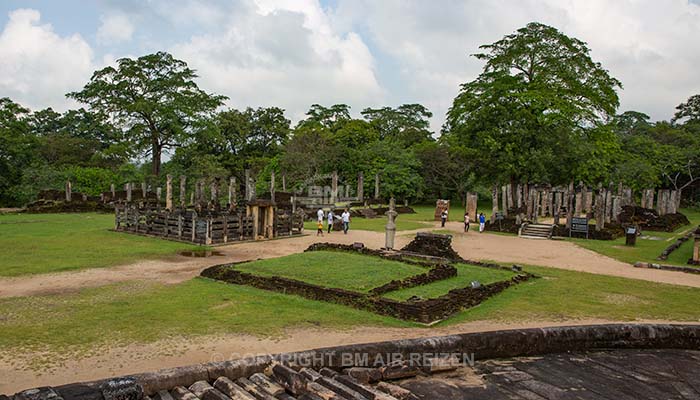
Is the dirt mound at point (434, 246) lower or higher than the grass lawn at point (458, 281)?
higher

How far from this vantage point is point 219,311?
928 centimetres

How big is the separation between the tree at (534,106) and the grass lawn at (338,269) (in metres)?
19.1

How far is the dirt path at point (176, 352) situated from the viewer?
6.07 meters

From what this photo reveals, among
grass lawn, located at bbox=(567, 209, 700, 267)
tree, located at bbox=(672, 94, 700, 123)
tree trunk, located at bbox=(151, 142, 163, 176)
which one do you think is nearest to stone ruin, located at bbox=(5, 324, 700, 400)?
grass lawn, located at bbox=(567, 209, 700, 267)

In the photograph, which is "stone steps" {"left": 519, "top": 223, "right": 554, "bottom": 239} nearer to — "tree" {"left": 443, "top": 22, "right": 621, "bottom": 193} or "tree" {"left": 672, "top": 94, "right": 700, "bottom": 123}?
"tree" {"left": 443, "top": 22, "right": 621, "bottom": 193}

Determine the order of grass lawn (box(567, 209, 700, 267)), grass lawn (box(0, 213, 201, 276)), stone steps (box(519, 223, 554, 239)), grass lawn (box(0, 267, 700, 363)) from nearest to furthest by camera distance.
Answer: grass lawn (box(0, 267, 700, 363)) → grass lawn (box(0, 213, 201, 276)) → grass lawn (box(567, 209, 700, 267)) → stone steps (box(519, 223, 554, 239))

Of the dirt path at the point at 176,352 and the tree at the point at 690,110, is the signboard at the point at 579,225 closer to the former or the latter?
the dirt path at the point at 176,352

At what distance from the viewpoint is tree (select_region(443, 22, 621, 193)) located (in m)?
30.5

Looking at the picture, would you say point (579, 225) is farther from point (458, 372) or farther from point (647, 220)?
point (458, 372)

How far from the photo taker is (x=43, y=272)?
41.0 feet

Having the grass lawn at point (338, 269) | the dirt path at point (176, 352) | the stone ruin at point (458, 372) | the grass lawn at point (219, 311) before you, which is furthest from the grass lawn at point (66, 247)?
the stone ruin at point (458, 372)

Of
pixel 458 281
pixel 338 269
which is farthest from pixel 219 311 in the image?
pixel 458 281

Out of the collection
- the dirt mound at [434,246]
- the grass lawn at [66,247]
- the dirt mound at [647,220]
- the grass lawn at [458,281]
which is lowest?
the grass lawn at [66,247]

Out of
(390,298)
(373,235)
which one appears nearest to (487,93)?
(373,235)
